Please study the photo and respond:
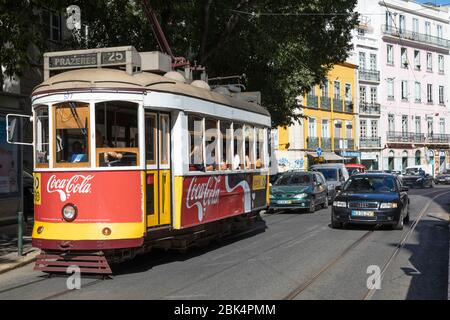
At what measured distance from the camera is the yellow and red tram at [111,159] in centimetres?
912

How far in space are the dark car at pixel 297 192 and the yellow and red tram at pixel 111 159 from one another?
10189 millimetres

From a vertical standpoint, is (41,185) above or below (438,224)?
above

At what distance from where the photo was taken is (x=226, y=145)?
1216 centimetres

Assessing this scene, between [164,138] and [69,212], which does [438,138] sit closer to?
[164,138]

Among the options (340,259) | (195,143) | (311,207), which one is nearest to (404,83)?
(311,207)

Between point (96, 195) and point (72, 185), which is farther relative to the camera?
point (72, 185)

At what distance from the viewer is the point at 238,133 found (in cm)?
1292

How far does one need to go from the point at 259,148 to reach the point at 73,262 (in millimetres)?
6582

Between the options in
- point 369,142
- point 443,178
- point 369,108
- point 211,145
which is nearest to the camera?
point 211,145

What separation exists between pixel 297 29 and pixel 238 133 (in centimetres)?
968

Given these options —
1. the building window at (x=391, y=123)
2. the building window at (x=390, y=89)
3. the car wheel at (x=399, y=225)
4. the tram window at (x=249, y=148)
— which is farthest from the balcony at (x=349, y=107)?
the tram window at (x=249, y=148)

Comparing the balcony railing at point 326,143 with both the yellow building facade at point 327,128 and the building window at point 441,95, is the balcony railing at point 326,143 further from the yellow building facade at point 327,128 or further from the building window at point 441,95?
the building window at point 441,95
